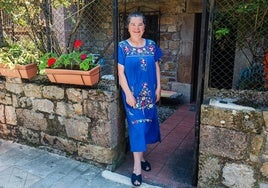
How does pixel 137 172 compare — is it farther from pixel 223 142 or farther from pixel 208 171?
pixel 223 142

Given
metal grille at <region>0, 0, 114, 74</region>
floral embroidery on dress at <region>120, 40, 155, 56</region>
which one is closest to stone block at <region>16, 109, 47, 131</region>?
metal grille at <region>0, 0, 114, 74</region>

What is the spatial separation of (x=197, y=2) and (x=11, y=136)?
3843 mm

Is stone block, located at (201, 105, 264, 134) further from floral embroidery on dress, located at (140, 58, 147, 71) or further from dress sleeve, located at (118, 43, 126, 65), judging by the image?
dress sleeve, located at (118, 43, 126, 65)

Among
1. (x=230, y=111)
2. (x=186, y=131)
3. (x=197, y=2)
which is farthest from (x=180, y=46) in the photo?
(x=230, y=111)

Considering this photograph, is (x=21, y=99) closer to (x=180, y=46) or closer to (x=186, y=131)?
(x=186, y=131)

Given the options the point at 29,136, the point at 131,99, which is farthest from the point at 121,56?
the point at 29,136

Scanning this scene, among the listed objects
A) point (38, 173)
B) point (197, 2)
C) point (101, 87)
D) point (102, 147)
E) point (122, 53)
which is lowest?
point (38, 173)

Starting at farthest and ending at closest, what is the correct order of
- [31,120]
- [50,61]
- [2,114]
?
[2,114] < [31,120] < [50,61]

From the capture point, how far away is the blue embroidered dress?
8.22 ft

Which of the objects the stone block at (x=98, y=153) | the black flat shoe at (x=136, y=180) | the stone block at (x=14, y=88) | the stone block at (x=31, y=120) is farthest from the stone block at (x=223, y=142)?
the stone block at (x=14, y=88)

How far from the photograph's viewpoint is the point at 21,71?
3148 millimetres

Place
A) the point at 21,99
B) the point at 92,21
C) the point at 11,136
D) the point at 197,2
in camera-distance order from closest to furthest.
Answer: the point at 21,99 < the point at 11,136 < the point at 197,2 < the point at 92,21

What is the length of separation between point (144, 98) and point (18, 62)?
1.62m

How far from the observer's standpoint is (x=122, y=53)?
2496mm
